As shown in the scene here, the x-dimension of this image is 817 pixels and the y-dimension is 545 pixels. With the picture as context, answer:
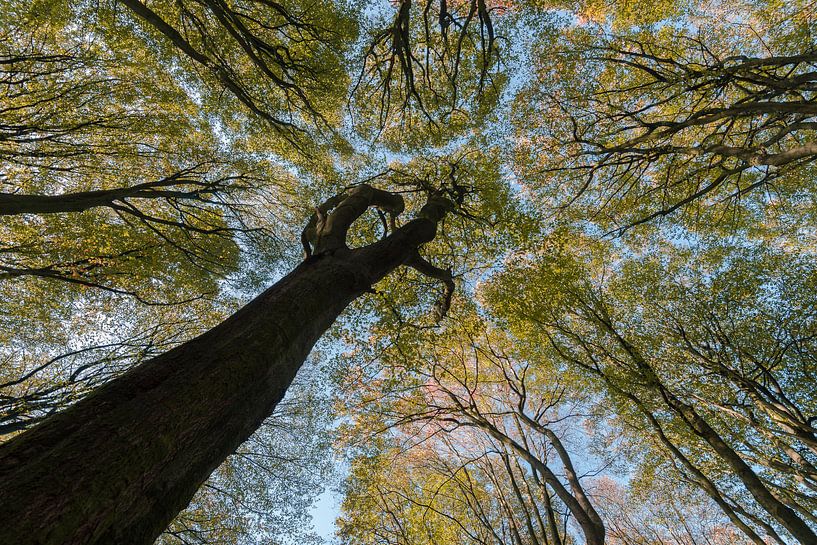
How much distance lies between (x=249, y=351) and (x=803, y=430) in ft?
30.2

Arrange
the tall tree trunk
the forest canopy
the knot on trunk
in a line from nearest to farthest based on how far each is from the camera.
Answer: the tall tree trunk → the knot on trunk → the forest canopy

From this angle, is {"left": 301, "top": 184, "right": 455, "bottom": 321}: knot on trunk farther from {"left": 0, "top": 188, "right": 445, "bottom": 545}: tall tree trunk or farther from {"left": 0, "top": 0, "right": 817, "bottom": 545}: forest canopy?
{"left": 0, "top": 188, "right": 445, "bottom": 545}: tall tree trunk

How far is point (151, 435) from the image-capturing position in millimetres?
1517

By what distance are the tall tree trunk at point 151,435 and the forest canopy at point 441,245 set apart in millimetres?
3253

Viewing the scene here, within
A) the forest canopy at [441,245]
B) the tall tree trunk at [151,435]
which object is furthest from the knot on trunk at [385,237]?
the tall tree trunk at [151,435]

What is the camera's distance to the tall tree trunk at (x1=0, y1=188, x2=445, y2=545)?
113cm

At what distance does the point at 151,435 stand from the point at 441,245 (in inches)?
309

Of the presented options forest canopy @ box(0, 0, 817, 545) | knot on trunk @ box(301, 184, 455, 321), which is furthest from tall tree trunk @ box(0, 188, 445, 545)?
forest canopy @ box(0, 0, 817, 545)

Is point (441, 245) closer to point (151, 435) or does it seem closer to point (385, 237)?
point (385, 237)

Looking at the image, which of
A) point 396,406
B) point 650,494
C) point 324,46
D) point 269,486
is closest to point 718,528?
point 650,494

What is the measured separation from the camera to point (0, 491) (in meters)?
1.07

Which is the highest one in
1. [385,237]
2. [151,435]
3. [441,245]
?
[441,245]

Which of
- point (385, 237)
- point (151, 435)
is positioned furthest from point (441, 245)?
point (151, 435)

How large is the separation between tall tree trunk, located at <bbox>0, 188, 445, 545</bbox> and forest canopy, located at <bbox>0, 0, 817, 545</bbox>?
3.25 m
